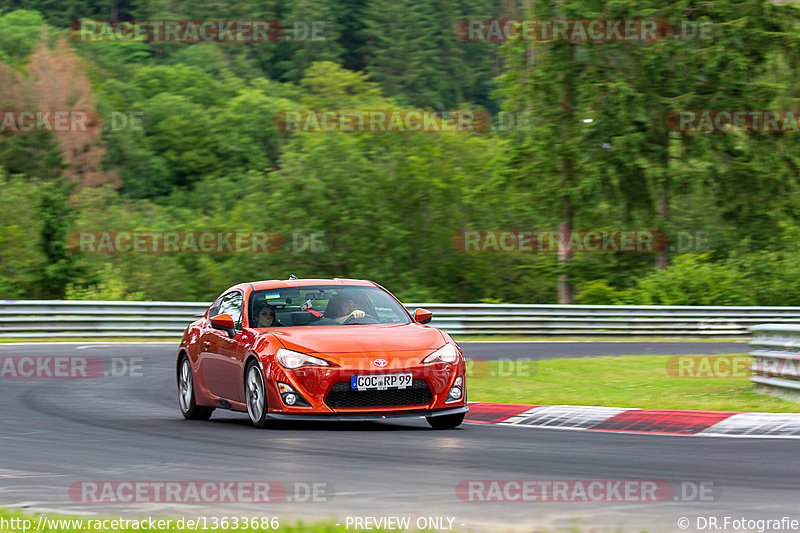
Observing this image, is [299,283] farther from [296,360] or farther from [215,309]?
[296,360]

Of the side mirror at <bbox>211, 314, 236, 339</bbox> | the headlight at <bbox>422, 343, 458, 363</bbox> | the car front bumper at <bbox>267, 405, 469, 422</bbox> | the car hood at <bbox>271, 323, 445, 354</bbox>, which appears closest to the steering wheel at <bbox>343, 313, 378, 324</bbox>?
the car hood at <bbox>271, 323, 445, 354</bbox>

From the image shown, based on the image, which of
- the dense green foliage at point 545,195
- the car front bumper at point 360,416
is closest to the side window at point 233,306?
the car front bumper at point 360,416

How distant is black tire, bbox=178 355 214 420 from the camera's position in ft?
41.0

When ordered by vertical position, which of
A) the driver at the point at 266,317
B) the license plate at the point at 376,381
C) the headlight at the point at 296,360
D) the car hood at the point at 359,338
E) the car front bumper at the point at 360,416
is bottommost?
the car front bumper at the point at 360,416

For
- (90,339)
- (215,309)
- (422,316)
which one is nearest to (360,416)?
(422,316)

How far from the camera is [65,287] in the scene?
37.0m

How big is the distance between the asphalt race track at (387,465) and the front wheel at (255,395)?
0.14 metres

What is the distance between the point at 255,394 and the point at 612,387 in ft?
21.3

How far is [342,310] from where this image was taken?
11680 mm

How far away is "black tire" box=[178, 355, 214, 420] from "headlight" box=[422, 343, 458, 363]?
2.84 m

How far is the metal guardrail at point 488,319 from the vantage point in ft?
85.4

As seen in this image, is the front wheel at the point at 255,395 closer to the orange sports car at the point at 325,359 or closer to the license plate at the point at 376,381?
the orange sports car at the point at 325,359

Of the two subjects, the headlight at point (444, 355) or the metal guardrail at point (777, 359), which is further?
the metal guardrail at point (777, 359)

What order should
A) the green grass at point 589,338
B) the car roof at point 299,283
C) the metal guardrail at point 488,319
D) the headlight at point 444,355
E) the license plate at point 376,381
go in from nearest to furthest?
the license plate at point 376,381 → the headlight at point 444,355 → the car roof at point 299,283 → the metal guardrail at point 488,319 → the green grass at point 589,338
